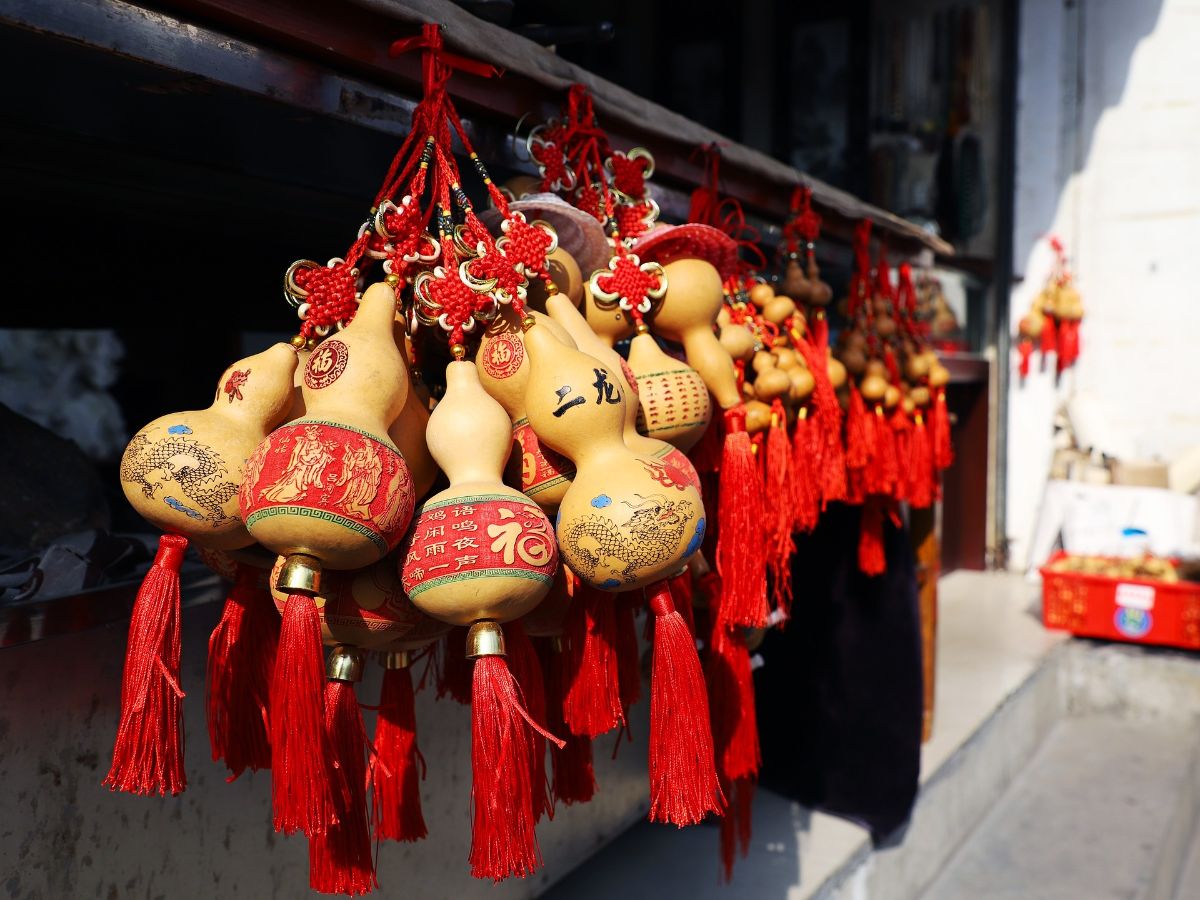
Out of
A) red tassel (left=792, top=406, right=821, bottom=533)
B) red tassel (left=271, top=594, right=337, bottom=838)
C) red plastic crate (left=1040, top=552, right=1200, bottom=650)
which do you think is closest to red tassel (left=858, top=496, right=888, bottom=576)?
red tassel (left=792, top=406, right=821, bottom=533)

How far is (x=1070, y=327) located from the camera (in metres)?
5.55

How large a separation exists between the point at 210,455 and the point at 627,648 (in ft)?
1.44

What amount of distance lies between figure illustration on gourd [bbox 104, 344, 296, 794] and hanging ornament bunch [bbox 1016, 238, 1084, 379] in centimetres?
546

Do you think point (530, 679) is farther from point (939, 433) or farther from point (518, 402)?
point (939, 433)

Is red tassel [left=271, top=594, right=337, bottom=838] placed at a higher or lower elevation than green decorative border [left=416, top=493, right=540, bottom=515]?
lower

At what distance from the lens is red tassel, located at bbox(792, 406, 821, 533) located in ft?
4.63

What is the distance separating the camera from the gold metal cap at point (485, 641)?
774 millimetres

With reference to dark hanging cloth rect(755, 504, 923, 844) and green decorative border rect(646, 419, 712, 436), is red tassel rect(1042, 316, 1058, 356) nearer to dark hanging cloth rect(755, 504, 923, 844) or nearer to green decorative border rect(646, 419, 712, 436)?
dark hanging cloth rect(755, 504, 923, 844)

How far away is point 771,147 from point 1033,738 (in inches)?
102

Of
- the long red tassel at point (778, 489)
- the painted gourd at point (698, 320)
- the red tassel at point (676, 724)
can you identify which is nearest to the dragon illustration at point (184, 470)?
the red tassel at point (676, 724)

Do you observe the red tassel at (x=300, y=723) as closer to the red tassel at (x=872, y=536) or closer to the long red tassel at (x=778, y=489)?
the long red tassel at (x=778, y=489)

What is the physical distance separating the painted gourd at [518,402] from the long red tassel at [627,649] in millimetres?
131

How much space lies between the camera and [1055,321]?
5.60 meters

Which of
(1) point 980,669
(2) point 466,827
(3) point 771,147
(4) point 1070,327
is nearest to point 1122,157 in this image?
(4) point 1070,327
